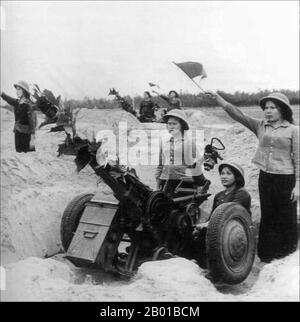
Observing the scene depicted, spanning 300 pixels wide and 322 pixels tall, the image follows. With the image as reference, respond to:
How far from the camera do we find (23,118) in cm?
677

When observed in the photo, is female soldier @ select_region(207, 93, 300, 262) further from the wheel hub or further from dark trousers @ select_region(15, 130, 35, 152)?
dark trousers @ select_region(15, 130, 35, 152)

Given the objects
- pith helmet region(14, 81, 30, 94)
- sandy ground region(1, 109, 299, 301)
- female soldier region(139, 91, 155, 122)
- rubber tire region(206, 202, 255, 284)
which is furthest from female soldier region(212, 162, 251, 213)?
female soldier region(139, 91, 155, 122)

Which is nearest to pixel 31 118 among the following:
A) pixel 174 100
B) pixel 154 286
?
pixel 174 100

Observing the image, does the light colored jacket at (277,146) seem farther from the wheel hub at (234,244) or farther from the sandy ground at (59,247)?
the sandy ground at (59,247)

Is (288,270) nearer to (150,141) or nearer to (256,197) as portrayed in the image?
(256,197)

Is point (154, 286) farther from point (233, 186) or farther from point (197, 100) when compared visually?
point (197, 100)

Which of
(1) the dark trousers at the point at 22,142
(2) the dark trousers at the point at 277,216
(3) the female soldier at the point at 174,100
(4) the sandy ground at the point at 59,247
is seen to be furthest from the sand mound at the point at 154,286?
(3) the female soldier at the point at 174,100

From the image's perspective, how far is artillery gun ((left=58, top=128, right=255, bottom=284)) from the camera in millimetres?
4527

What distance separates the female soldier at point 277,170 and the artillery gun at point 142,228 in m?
0.36

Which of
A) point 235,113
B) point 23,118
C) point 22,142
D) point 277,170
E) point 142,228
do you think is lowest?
point 142,228

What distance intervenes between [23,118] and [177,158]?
8.02ft

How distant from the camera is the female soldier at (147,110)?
10.4m
